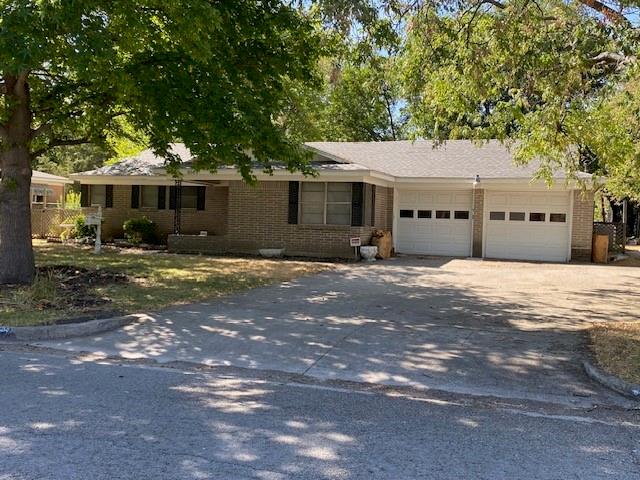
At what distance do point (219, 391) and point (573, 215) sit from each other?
17.3 m

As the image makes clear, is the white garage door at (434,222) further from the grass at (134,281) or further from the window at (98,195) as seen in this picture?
the window at (98,195)

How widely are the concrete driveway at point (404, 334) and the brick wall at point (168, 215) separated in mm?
9354

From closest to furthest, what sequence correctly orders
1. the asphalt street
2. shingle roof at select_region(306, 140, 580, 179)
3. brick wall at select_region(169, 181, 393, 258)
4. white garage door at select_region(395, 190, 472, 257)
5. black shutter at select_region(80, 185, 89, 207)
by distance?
the asphalt street → brick wall at select_region(169, 181, 393, 258) → shingle roof at select_region(306, 140, 580, 179) → white garage door at select_region(395, 190, 472, 257) → black shutter at select_region(80, 185, 89, 207)

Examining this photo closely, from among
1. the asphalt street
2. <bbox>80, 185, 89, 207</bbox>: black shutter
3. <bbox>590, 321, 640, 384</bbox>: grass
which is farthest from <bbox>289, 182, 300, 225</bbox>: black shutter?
the asphalt street

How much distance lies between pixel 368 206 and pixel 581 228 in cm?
730

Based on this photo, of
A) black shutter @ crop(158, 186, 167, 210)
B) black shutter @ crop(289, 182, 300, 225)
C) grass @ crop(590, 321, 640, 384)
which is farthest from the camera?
black shutter @ crop(158, 186, 167, 210)

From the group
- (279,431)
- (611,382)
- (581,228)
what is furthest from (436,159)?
(279,431)

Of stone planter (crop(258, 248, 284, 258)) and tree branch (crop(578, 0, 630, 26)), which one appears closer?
tree branch (crop(578, 0, 630, 26))

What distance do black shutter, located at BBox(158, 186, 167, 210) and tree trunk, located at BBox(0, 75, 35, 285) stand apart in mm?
11096

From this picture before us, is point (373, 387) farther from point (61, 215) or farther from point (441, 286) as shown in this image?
point (61, 215)

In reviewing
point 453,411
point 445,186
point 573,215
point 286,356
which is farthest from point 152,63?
point 573,215

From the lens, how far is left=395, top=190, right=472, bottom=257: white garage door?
21.4m

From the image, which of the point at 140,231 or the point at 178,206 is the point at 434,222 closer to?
the point at 178,206

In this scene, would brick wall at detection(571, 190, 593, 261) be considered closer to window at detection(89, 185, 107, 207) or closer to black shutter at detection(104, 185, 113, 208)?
black shutter at detection(104, 185, 113, 208)
